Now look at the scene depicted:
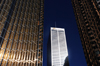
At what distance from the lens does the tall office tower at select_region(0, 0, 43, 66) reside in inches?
1397

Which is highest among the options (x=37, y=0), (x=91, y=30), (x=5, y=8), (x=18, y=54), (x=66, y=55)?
(x=37, y=0)

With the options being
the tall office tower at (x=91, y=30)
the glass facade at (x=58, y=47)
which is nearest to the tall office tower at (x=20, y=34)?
the tall office tower at (x=91, y=30)

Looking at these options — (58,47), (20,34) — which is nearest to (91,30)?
(20,34)

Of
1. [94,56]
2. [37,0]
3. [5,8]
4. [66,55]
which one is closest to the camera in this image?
[5,8]

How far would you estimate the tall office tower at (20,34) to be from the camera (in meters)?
35.5

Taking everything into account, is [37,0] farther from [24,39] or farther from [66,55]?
[66,55]

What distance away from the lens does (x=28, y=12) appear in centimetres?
5219

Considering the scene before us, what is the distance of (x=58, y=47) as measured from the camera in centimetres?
15688

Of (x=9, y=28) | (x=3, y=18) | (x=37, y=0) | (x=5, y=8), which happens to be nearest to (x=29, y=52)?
(x=9, y=28)

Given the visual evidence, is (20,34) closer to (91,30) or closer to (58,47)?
(91,30)

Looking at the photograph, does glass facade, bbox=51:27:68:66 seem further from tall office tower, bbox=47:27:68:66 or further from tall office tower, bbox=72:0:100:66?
tall office tower, bbox=72:0:100:66

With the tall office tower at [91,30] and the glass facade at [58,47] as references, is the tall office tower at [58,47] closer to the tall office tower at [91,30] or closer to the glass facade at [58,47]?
the glass facade at [58,47]

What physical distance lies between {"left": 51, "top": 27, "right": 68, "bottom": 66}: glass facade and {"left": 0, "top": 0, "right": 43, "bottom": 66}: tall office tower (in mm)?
96622

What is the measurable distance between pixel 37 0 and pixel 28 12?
528 inches
